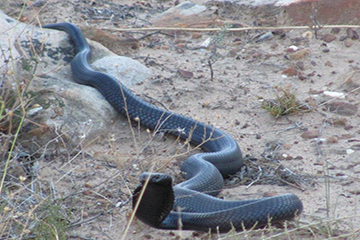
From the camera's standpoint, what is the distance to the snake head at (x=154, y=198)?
131 inches

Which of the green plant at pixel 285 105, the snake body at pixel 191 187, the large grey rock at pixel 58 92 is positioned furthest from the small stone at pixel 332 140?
the large grey rock at pixel 58 92

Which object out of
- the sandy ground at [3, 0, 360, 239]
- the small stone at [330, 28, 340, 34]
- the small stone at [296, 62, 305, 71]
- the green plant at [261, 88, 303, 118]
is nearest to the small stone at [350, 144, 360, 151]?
the sandy ground at [3, 0, 360, 239]

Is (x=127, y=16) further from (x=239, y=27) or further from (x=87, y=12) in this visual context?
(x=239, y=27)

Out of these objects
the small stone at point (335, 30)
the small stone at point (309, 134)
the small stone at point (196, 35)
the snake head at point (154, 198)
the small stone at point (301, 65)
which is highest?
the snake head at point (154, 198)

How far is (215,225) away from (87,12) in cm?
553

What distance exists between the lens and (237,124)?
19.2 ft

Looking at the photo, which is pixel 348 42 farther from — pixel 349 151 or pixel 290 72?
pixel 349 151

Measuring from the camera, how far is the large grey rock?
4820 mm

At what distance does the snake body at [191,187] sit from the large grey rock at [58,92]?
0.16 metres

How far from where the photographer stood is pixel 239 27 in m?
7.94

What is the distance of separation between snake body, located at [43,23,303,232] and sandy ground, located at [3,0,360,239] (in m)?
0.15

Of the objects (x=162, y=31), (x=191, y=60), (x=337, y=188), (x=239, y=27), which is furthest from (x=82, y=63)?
(x=337, y=188)

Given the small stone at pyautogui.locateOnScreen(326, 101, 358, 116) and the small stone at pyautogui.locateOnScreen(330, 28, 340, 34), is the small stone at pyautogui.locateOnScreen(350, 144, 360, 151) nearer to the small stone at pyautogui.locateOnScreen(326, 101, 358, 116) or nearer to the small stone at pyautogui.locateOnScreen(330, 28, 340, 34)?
the small stone at pyautogui.locateOnScreen(326, 101, 358, 116)

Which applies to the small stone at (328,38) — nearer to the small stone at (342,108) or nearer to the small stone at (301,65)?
the small stone at (301,65)
